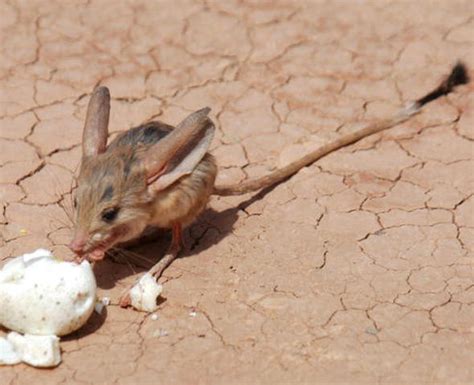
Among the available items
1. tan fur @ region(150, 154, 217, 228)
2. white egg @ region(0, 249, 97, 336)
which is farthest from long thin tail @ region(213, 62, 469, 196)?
white egg @ region(0, 249, 97, 336)

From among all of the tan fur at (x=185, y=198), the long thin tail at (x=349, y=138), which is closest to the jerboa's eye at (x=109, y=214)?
the tan fur at (x=185, y=198)

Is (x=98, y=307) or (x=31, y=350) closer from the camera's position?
(x=31, y=350)

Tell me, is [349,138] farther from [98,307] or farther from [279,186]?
[98,307]

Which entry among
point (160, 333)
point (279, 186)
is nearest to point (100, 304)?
point (160, 333)

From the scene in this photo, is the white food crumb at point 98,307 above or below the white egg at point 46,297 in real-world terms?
below

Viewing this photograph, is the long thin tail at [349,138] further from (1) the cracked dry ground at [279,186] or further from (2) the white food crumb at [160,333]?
(2) the white food crumb at [160,333]

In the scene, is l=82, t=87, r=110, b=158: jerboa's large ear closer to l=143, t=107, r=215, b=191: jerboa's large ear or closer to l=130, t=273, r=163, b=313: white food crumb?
l=143, t=107, r=215, b=191: jerboa's large ear
